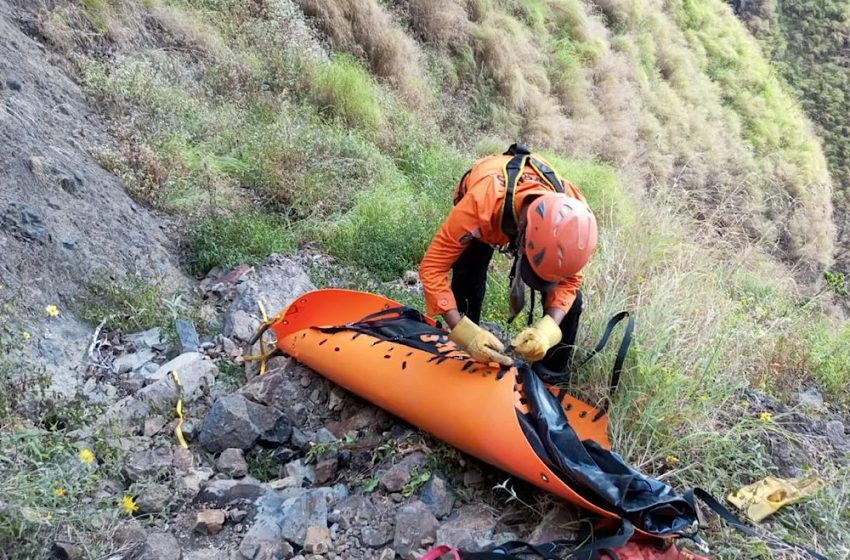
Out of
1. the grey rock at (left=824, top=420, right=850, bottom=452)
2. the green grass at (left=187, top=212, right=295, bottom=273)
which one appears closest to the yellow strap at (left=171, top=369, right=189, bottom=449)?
the green grass at (left=187, top=212, right=295, bottom=273)

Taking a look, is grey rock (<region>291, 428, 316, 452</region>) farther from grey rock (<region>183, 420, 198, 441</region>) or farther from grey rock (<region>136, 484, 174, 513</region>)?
grey rock (<region>136, 484, 174, 513</region>)

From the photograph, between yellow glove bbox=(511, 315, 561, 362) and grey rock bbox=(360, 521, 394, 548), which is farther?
yellow glove bbox=(511, 315, 561, 362)

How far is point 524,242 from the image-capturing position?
2355 millimetres

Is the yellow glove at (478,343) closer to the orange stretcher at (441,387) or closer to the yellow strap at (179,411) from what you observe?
the orange stretcher at (441,387)

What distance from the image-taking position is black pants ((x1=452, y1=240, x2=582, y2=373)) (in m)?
2.80

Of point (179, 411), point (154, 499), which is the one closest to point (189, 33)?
point (179, 411)

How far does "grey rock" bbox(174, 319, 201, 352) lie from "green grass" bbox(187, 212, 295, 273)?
77cm

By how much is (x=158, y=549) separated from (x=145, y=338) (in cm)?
145

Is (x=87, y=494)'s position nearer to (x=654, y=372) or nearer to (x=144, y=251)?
(x=144, y=251)

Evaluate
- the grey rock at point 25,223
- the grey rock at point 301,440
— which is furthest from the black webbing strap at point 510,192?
the grey rock at point 25,223

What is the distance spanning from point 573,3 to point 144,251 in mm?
10607

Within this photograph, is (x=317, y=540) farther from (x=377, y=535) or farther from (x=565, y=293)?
(x=565, y=293)

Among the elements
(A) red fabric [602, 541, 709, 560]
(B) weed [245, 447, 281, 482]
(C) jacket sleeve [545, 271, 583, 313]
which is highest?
(C) jacket sleeve [545, 271, 583, 313]

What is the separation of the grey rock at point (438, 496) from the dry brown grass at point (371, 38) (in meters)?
6.17
